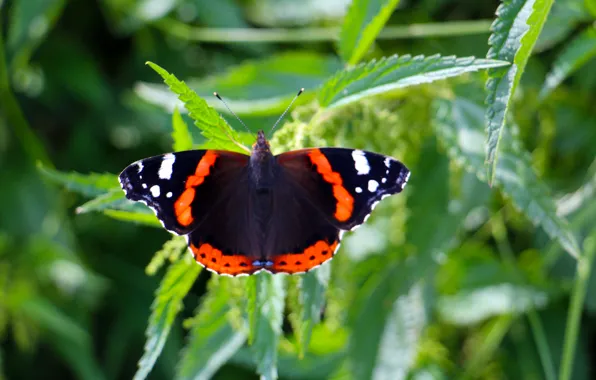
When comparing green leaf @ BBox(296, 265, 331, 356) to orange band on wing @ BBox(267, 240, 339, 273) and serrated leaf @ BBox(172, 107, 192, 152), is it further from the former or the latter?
serrated leaf @ BBox(172, 107, 192, 152)

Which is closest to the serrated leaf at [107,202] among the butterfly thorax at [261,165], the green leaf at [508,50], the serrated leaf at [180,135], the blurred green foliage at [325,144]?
the blurred green foliage at [325,144]

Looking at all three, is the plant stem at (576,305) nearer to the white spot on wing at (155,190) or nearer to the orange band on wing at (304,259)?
the orange band on wing at (304,259)

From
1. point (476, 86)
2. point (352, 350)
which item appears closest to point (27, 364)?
point (352, 350)

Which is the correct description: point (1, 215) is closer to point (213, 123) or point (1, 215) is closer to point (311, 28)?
point (311, 28)

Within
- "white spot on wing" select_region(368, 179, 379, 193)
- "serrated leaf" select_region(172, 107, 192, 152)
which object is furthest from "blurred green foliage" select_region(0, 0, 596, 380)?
"white spot on wing" select_region(368, 179, 379, 193)

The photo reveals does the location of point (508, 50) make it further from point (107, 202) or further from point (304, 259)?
point (107, 202)

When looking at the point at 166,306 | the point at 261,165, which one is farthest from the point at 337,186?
the point at 166,306
